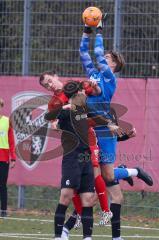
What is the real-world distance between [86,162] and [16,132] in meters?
5.86

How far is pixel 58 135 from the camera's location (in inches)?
616

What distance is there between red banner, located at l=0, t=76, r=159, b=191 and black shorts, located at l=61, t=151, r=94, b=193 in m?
4.51

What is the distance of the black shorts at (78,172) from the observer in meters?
11.0

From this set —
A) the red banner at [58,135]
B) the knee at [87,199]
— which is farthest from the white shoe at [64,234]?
the red banner at [58,135]

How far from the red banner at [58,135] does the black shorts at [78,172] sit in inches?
177

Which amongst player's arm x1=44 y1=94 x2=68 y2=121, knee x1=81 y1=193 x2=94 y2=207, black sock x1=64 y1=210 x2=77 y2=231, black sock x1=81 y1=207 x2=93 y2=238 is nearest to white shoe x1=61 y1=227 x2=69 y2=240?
black sock x1=64 y1=210 x2=77 y2=231

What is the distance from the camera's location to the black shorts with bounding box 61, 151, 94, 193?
36.1ft

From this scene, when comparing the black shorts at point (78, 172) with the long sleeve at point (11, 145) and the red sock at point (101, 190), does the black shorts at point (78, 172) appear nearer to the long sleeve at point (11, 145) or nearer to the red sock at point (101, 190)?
the red sock at point (101, 190)

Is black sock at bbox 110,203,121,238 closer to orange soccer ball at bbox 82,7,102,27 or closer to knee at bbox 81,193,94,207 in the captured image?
knee at bbox 81,193,94,207

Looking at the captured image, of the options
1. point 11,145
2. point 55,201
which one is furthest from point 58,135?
point 55,201

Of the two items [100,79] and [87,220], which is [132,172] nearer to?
[100,79]

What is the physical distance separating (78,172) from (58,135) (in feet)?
15.1

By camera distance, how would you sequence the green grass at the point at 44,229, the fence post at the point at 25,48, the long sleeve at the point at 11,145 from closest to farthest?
1. the green grass at the point at 44,229
2. the long sleeve at the point at 11,145
3. the fence post at the point at 25,48

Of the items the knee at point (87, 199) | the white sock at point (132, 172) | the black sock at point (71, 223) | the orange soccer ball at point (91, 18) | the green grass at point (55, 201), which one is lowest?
the green grass at point (55, 201)
